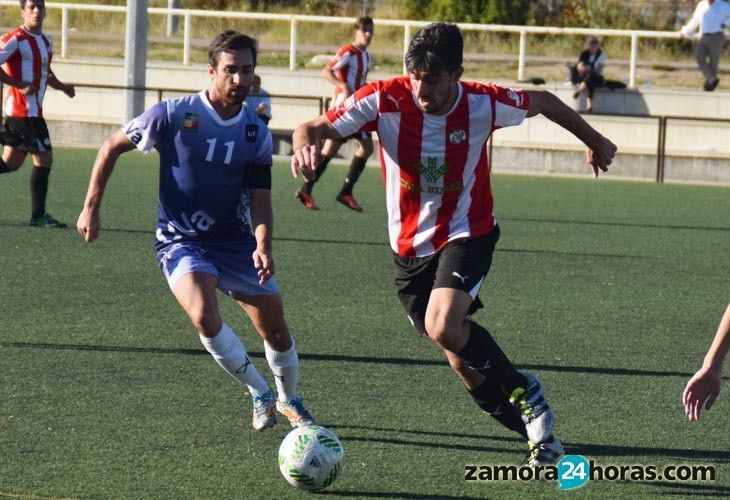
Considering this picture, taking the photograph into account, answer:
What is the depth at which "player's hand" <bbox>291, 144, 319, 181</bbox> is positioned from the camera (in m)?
5.27

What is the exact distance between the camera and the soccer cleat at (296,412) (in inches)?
234


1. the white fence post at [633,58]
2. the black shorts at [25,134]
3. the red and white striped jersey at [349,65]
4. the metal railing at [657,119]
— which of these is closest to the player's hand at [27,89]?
the black shorts at [25,134]

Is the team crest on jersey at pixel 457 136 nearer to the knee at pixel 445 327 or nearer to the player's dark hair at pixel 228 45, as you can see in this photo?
the knee at pixel 445 327

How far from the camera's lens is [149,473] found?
17.1ft

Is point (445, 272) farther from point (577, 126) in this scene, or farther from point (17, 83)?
point (17, 83)

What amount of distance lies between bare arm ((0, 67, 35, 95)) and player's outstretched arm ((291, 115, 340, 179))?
6986mm

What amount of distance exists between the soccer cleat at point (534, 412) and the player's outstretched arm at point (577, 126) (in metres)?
0.94

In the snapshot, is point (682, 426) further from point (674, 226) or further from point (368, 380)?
point (674, 226)

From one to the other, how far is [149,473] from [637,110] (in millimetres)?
19001

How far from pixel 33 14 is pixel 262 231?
7.23 meters

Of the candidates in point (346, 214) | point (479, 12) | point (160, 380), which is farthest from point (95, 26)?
point (160, 380)

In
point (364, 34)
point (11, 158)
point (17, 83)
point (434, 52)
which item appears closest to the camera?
point (434, 52)

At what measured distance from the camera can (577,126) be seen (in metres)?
Answer: 5.75

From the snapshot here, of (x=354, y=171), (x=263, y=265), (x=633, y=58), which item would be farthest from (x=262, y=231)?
(x=633, y=58)
